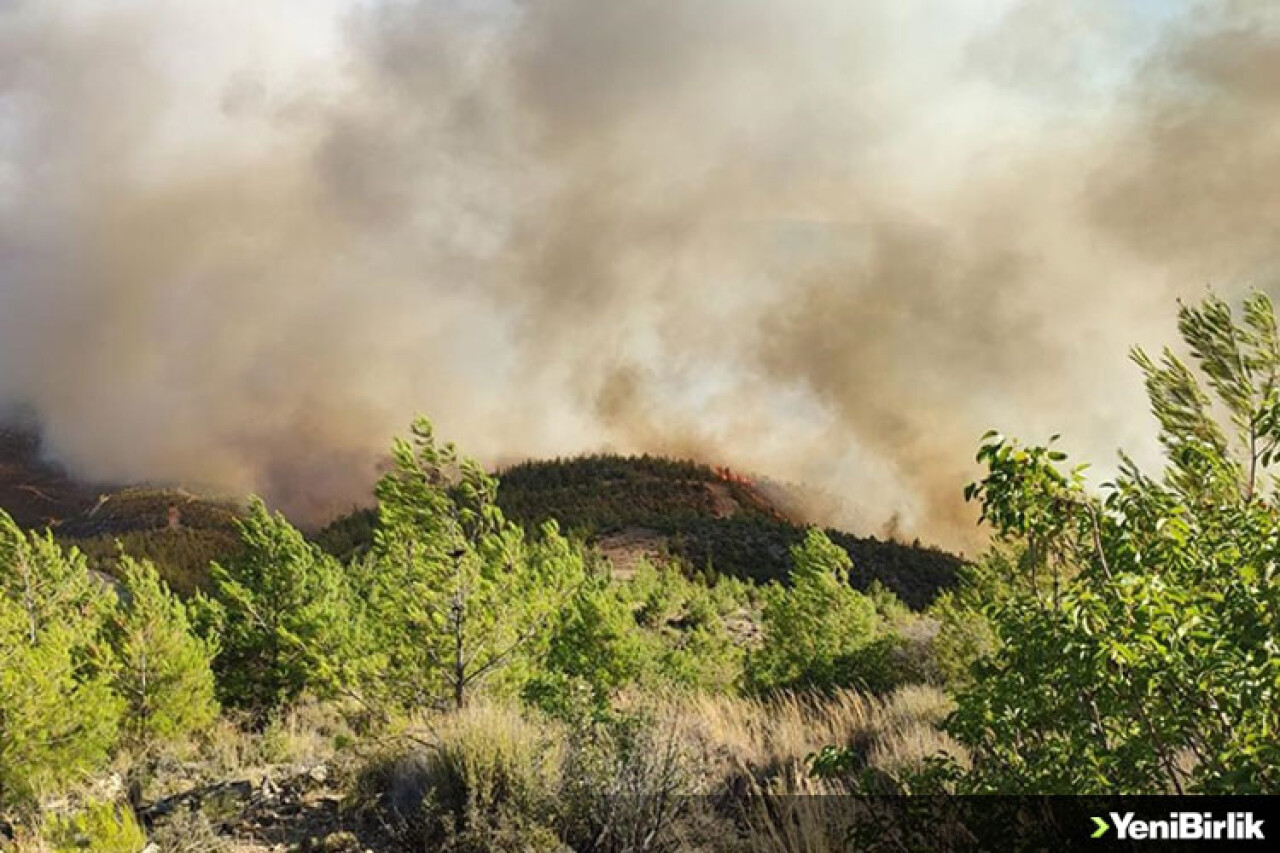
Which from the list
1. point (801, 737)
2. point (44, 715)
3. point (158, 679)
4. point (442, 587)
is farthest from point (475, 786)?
point (158, 679)

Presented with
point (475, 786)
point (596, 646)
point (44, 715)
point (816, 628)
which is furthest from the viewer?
point (596, 646)

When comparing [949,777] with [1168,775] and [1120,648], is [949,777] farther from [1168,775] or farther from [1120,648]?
[1120,648]

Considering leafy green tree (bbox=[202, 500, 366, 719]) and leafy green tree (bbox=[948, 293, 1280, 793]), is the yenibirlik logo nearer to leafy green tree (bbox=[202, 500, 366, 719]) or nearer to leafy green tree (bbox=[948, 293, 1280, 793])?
leafy green tree (bbox=[948, 293, 1280, 793])

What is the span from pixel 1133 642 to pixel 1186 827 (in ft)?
2.66

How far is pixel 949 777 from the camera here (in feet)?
12.5

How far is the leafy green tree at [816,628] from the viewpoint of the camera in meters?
16.6

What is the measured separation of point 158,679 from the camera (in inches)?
533

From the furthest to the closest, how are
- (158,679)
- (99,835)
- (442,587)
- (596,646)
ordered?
(596,646), (158,679), (442,587), (99,835)

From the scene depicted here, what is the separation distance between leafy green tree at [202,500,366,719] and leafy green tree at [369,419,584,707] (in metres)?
8.66

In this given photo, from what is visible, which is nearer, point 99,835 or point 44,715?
point 99,835

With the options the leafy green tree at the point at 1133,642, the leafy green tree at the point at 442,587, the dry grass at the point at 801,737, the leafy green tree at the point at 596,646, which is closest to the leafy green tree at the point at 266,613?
the leafy green tree at the point at 596,646

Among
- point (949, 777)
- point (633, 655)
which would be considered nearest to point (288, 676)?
point (633, 655)

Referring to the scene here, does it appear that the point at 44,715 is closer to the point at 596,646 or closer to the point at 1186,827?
the point at 596,646

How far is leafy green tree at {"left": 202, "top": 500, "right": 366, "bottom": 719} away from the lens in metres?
17.3
